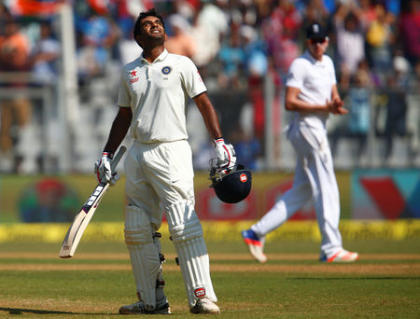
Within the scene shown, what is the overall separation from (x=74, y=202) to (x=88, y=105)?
5.56ft

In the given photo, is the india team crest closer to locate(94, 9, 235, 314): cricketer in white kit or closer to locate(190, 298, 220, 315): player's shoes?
locate(94, 9, 235, 314): cricketer in white kit

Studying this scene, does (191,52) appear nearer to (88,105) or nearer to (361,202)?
(88,105)

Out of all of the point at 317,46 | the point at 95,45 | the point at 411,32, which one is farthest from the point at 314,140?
the point at 95,45

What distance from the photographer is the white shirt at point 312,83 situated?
10.4 meters

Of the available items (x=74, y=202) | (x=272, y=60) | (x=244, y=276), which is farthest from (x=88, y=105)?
(x=244, y=276)

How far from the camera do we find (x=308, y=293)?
7.86 meters

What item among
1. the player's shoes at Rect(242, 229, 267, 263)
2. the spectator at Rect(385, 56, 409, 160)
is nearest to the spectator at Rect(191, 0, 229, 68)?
the spectator at Rect(385, 56, 409, 160)

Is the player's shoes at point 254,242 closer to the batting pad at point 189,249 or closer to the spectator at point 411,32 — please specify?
the batting pad at point 189,249

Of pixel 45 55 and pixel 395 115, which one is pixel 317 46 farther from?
pixel 45 55

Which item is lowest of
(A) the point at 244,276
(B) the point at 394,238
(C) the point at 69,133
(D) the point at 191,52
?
(B) the point at 394,238

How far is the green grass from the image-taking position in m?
6.70

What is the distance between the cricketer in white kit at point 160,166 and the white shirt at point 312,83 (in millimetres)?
3930

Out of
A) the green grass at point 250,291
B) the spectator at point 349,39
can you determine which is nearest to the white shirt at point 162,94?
the green grass at point 250,291

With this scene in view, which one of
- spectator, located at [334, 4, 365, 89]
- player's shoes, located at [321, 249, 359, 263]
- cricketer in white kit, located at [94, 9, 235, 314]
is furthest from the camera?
spectator, located at [334, 4, 365, 89]
